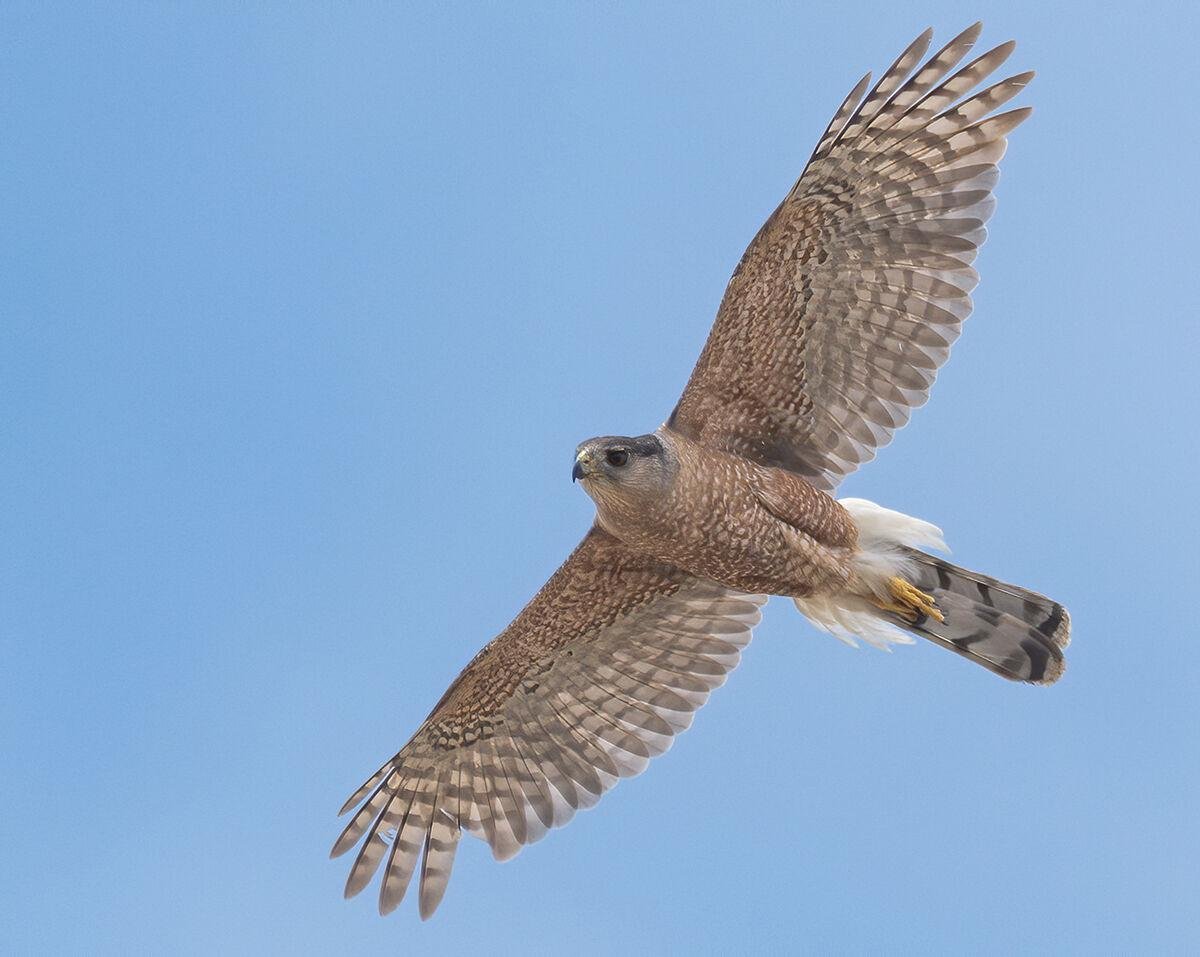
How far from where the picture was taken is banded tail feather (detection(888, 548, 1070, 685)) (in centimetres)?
1107

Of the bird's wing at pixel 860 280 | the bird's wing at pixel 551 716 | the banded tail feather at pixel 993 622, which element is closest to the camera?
the bird's wing at pixel 860 280

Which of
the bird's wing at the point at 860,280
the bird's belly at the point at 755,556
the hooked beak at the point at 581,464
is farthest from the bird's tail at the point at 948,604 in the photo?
the hooked beak at the point at 581,464

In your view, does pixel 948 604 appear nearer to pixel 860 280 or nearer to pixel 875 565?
pixel 875 565

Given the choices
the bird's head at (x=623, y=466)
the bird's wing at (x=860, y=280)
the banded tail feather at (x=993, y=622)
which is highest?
the bird's wing at (x=860, y=280)

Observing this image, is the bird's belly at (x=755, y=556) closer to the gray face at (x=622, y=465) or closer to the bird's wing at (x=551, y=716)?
the gray face at (x=622, y=465)

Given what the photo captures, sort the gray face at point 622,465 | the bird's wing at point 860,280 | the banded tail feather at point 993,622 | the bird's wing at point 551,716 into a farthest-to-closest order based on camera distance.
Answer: the bird's wing at point 551,716, the banded tail feather at point 993,622, the bird's wing at point 860,280, the gray face at point 622,465

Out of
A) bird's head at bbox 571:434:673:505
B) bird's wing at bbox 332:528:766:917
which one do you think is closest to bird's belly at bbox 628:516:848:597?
bird's head at bbox 571:434:673:505

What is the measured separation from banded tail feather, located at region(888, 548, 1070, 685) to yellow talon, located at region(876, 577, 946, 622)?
2.8 inches

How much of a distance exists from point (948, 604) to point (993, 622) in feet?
1.06

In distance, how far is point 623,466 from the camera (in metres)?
10.2

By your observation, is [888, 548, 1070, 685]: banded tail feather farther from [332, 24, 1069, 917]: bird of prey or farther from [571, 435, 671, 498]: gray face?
[571, 435, 671, 498]: gray face

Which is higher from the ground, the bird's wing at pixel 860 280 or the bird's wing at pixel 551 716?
the bird's wing at pixel 860 280

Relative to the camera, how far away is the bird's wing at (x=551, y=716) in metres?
11.8

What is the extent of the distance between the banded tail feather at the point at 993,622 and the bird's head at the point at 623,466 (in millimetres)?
1976
